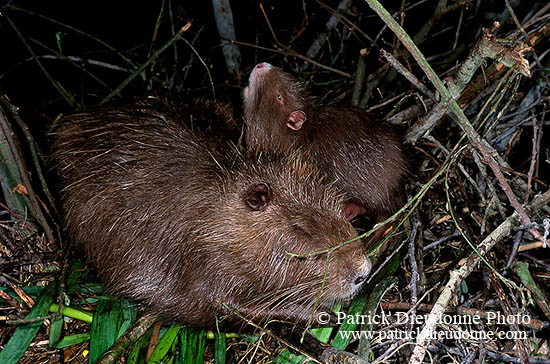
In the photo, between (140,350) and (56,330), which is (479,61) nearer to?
(140,350)

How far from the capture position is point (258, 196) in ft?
9.44

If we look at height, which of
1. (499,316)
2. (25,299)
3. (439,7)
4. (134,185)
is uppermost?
(439,7)

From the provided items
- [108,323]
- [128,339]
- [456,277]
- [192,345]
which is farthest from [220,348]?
[456,277]

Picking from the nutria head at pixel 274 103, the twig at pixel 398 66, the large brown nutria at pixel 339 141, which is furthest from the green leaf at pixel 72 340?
the twig at pixel 398 66

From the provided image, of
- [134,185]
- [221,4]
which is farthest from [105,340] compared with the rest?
[221,4]

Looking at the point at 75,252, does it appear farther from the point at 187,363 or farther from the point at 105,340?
the point at 187,363

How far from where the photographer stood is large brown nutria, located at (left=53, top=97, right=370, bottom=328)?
9.27 feet

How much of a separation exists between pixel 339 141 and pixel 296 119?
0.34 metres

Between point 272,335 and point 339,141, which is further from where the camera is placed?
point 339,141

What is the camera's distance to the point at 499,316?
103 inches

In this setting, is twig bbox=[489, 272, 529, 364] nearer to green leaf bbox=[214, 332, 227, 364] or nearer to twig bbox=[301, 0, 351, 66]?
green leaf bbox=[214, 332, 227, 364]

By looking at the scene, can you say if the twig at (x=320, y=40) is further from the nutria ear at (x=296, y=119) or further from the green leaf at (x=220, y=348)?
the green leaf at (x=220, y=348)

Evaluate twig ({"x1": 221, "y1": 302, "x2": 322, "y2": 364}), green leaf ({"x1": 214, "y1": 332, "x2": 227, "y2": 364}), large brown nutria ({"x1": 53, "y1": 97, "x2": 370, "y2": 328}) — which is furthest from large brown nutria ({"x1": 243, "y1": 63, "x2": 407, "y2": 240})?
green leaf ({"x1": 214, "y1": 332, "x2": 227, "y2": 364})

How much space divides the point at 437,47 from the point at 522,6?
75cm
